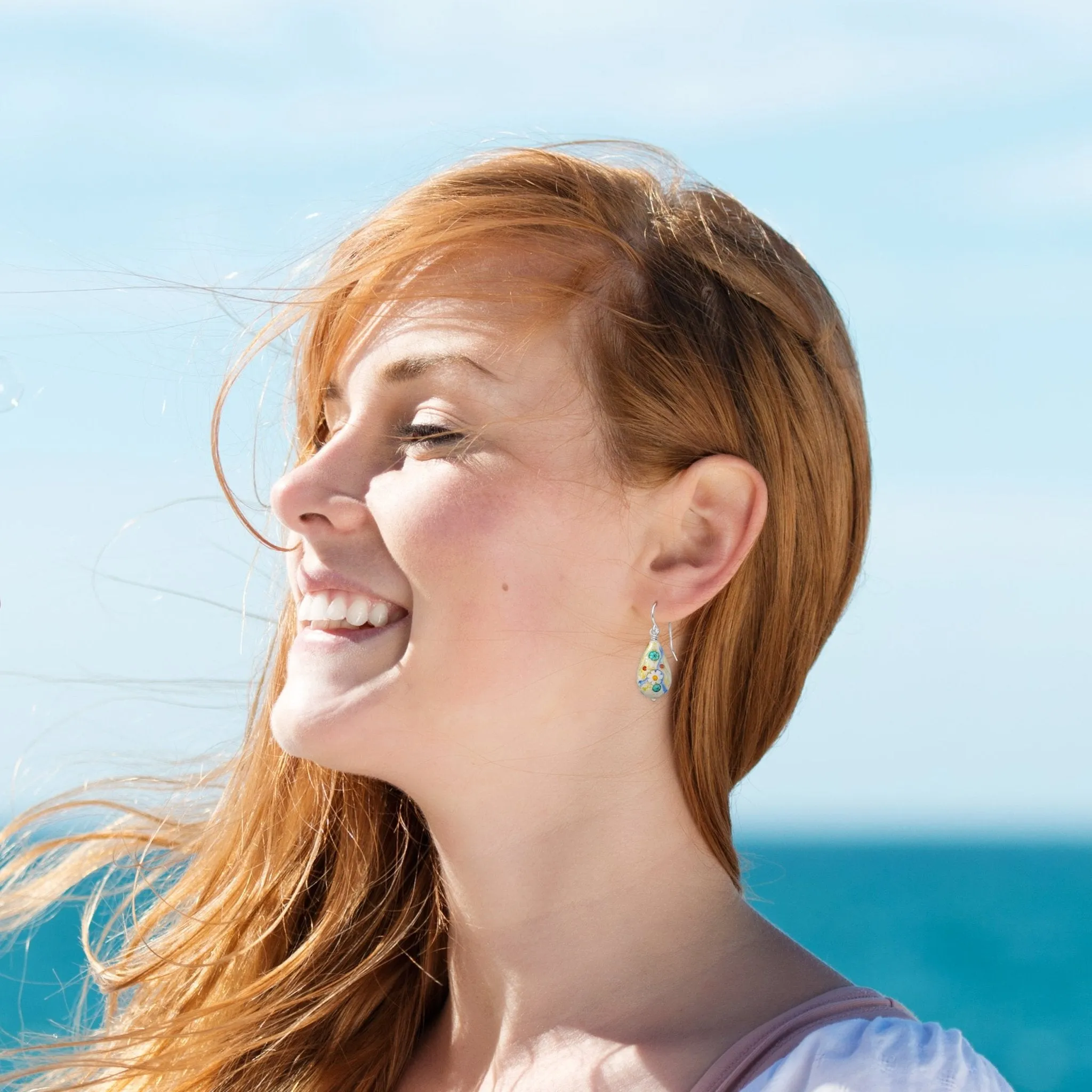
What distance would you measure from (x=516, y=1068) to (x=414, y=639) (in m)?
0.70

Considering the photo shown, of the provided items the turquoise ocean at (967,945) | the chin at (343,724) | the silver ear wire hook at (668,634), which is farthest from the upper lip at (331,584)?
the turquoise ocean at (967,945)

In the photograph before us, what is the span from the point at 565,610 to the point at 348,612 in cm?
33

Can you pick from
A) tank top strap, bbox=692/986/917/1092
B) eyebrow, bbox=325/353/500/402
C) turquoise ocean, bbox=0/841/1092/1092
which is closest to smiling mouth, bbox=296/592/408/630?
eyebrow, bbox=325/353/500/402

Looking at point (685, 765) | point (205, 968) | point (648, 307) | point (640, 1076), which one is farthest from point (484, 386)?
point (205, 968)

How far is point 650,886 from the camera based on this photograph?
238 cm

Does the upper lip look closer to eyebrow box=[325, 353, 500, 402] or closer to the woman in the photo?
the woman

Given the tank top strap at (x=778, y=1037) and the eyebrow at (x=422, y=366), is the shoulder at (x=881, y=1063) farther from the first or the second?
the eyebrow at (x=422, y=366)

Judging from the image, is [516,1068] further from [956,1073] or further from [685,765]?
[956,1073]

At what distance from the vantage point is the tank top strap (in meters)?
2.09

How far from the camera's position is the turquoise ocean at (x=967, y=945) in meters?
26.4

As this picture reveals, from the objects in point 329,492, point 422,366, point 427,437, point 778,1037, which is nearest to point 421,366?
point 422,366

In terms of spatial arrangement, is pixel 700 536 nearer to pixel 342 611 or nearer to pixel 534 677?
pixel 534 677

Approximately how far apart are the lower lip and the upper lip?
0.12ft

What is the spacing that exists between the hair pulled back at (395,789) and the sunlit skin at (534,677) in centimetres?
7
